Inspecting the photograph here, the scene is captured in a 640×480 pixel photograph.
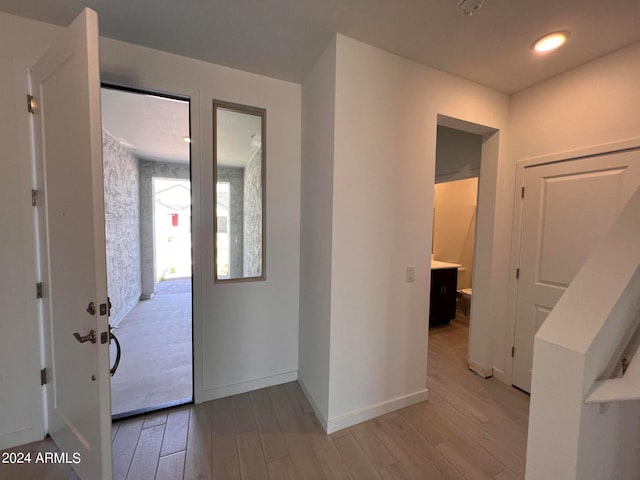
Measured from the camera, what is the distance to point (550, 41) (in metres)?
1.71

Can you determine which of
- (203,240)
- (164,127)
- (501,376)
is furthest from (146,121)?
(501,376)

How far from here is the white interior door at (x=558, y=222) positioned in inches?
73.0

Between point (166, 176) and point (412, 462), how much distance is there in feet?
18.9

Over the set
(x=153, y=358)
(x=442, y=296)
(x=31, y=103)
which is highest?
(x=31, y=103)

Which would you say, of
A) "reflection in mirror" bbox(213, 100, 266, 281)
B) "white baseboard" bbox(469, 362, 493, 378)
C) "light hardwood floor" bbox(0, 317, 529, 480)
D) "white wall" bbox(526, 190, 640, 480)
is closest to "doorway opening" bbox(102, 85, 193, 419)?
"reflection in mirror" bbox(213, 100, 266, 281)

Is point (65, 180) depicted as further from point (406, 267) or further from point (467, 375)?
point (467, 375)

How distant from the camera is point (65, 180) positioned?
4.38ft

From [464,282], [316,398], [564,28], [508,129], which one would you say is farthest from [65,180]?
[464,282]

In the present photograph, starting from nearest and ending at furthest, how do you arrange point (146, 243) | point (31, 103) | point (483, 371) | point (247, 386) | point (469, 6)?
point (469, 6)
point (31, 103)
point (247, 386)
point (483, 371)
point (146, 243)

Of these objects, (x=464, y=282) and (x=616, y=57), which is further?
(x=464, y=282)

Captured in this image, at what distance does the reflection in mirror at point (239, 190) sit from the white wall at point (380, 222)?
82 centimetres

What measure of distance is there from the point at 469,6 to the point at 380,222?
1268 millimetres

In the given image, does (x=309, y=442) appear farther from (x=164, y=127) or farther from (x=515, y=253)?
(x=164, y=127)

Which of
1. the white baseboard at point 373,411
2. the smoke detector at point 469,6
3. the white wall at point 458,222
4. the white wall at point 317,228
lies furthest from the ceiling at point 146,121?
the white wall at point 458,222
